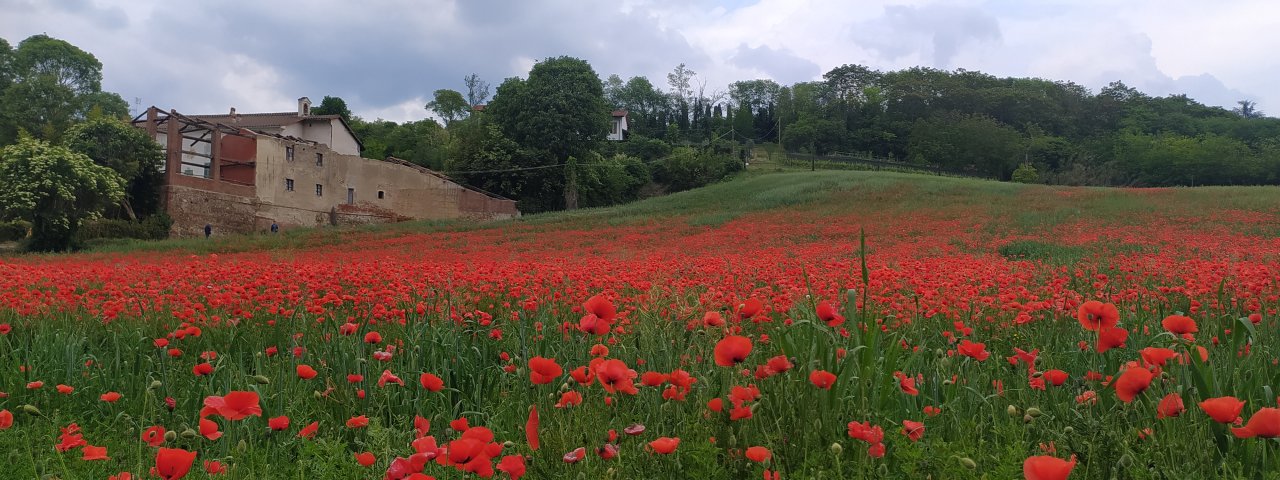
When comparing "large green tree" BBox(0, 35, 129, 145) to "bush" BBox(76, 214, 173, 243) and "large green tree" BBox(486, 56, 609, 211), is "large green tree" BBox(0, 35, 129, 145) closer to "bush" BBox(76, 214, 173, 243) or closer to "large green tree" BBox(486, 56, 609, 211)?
"bush" BBox(76, 214, 173, 243)

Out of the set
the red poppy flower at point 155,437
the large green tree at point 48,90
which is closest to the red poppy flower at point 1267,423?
the red poppy flower at point 155,437

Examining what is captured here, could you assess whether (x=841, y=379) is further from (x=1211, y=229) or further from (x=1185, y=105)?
(x=1185, y=105)

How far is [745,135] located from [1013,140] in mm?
30545

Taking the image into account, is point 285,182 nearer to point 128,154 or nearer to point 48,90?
point 128,154

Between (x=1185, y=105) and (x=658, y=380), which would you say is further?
(x=1185, y=105)

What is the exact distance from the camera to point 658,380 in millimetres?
1903

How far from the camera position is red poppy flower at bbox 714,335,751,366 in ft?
6.06

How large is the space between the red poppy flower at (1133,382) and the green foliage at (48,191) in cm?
3443

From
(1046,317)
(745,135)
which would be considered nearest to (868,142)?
(745,135)

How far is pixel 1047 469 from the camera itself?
3.72 ft

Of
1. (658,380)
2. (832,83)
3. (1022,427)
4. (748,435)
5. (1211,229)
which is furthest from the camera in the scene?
(832,83)

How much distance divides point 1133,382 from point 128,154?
4096 cm

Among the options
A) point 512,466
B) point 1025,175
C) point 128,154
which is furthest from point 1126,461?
point 1025,175

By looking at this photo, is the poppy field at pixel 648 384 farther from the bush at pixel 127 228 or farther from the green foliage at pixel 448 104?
the green foliage at pixel 448 104
